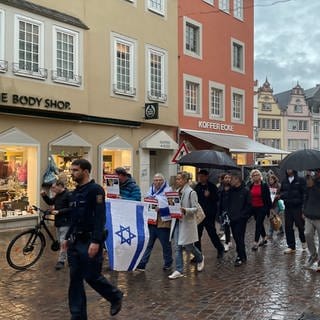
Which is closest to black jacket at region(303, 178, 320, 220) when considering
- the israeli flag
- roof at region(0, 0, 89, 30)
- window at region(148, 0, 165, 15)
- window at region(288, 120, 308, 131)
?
the israeli flag

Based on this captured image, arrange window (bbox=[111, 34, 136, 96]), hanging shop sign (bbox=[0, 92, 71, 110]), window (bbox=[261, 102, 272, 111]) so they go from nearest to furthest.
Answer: hanging shop sign (bbox=[0, 92, 71, 110])
window (bbox=[111, 34, 136, 96])
window (bbox=[261, 102, 272, 111])

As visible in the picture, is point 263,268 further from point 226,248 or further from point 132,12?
point 132,12

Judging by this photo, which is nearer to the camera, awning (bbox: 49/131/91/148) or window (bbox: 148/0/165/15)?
awning (bbox: 49/131/91/148)

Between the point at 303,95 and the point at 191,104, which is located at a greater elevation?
the point at 303,95

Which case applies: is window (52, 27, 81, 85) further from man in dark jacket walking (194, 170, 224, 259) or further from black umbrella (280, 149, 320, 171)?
black umbrella (280, 149, 320, 171)

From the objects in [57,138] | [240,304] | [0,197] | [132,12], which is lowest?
[240,304]

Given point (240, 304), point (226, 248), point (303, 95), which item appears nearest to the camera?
point (240, 304)

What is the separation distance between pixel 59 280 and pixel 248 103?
21121 mm

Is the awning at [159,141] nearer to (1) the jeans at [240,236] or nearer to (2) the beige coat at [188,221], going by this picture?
(1) the jeans at [240,236]

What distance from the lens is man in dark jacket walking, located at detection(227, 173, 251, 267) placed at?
980 centimetres

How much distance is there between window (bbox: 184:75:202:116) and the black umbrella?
510 inches

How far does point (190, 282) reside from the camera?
813cm

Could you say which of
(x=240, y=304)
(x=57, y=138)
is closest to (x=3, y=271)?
A: (x=240, y=304)

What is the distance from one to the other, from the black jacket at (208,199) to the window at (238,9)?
60.1 feet
